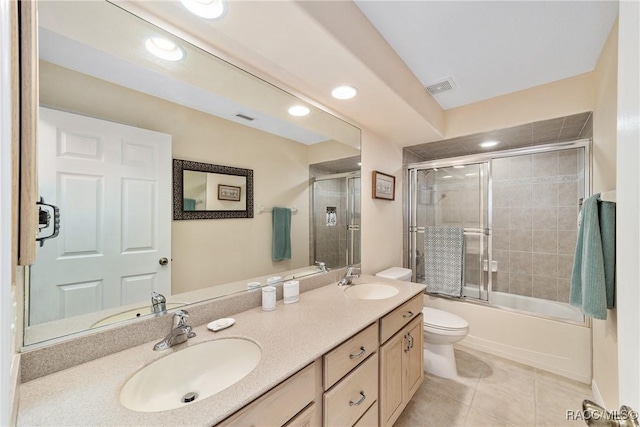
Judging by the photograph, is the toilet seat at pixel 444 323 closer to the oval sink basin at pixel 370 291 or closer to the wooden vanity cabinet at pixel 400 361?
the wooden vanity cabinet at pixel 400 361

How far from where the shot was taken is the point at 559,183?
9.11 ft

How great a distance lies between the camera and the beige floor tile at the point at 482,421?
5.23 ft

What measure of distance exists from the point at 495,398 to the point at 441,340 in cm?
47

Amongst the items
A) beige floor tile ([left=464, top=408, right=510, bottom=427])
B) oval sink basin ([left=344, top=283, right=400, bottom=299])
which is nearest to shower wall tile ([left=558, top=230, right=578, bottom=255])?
beige floor tile ([left=464, top=408, right=510, bottom=427])

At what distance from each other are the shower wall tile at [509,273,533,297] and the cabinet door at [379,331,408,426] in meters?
2.29

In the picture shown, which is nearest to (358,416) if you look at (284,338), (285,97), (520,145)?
(284,338)

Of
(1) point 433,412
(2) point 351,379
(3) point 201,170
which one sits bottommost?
(1) point 433,412

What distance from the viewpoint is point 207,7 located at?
102 cm

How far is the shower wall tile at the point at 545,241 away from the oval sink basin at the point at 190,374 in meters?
3.31

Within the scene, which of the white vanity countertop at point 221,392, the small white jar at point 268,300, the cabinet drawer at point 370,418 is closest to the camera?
the white vanity countertop at point 221,392

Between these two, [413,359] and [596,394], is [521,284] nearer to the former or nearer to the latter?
[596,394]

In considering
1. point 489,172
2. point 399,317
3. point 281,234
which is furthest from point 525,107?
point 281,234

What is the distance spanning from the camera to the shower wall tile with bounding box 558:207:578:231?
105 inches

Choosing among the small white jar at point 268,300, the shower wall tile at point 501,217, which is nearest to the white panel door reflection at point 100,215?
the small white jar at point 268,300
